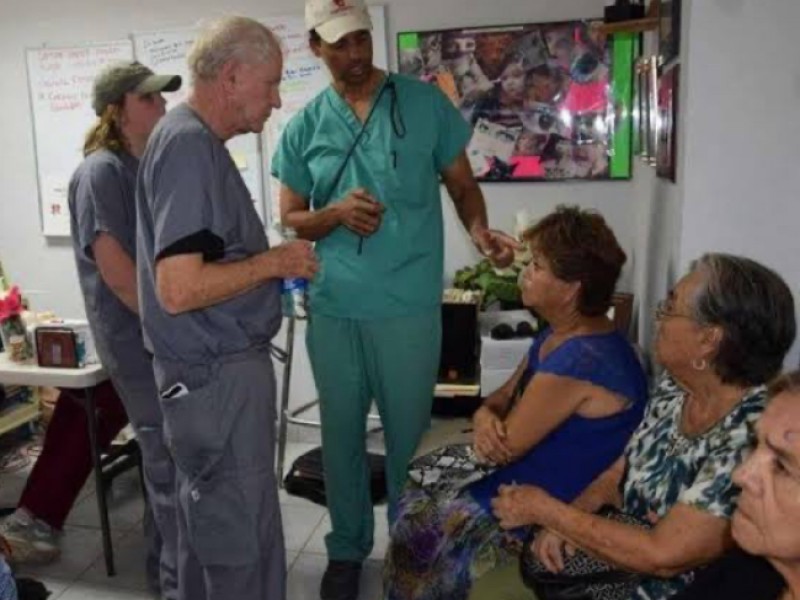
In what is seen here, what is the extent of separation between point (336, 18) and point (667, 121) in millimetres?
897

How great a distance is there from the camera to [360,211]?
1.93 meters

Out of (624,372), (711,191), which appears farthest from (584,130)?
(624,372)

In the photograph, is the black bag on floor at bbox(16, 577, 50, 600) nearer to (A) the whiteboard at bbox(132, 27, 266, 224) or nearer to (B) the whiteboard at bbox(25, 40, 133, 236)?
(A) the whiteboard at bbox(132, 27, 266, 224)

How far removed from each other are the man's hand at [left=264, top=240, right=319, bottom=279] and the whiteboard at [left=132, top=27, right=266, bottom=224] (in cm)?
175

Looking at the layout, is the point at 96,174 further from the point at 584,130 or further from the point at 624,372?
the point at 584,130

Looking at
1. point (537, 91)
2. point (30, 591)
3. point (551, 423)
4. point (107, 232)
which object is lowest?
point (30, 591)

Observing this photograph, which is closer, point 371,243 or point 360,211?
point 360,211

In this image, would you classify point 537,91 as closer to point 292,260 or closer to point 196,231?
point 292,260

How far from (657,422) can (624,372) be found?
0.52 feet

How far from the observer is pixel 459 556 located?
1.58 meters

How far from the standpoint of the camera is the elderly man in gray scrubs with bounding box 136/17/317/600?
1.44 metres

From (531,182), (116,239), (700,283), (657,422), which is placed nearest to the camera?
(700,283)

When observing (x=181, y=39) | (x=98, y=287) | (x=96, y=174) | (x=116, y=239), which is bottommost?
(x=98, y=287)

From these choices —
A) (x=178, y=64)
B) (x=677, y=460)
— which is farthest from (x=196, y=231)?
(x=178, y=64)
